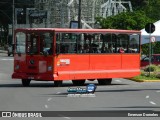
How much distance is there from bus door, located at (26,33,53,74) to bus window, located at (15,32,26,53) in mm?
361

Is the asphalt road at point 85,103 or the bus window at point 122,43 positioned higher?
the bus window at point 122,43

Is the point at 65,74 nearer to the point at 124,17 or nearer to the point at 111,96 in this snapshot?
the point at 111,96

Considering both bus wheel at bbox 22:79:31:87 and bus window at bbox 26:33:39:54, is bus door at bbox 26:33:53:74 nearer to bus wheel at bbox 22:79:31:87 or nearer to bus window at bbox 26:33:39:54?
bus window at bbox 26:33:39:54

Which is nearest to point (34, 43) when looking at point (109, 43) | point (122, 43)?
point (109, 43)

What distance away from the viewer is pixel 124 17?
6969 cm

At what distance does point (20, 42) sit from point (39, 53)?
57.4 inches

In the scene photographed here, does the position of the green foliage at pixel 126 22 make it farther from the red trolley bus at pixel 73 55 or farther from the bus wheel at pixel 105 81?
the bus wheel at pixel 105 81

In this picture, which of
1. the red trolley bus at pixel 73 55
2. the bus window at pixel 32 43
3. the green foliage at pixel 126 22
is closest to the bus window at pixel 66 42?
the red trolley bus at pixel 73 55

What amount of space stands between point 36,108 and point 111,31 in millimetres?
13691

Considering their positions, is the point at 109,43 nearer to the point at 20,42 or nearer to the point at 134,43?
the point at 134,43

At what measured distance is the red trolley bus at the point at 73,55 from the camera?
2847cm

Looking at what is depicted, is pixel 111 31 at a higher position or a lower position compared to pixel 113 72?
higher

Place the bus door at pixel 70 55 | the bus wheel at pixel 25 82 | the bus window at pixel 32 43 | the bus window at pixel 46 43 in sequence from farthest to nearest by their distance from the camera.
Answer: the bus wheel at pixel 25 82 → the bus window at pixel 32 43 → the bus door at pixel 70 55 → the bus window at pixel 46 43

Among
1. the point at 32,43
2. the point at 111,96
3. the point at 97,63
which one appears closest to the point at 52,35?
the point at 32,43
